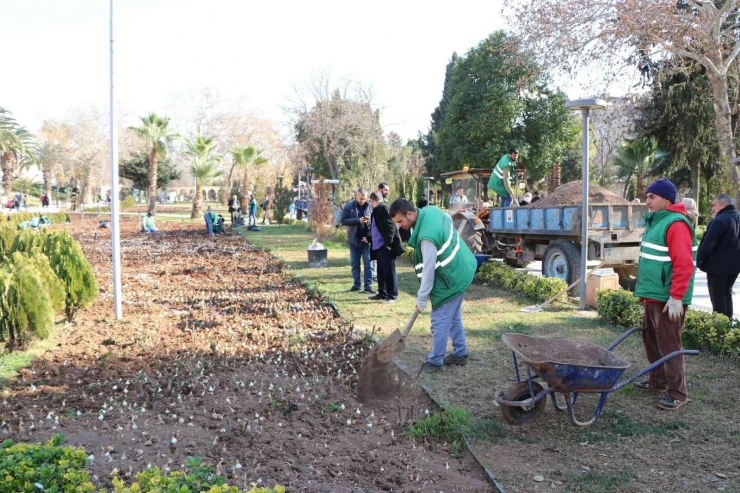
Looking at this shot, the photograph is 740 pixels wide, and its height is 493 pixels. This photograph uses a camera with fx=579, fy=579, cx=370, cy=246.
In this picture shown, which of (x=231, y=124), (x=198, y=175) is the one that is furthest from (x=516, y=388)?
(x=231, y=124)

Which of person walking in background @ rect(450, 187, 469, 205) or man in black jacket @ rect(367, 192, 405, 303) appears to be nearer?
man in black jacket @ rect(367, 192, 405, 303)

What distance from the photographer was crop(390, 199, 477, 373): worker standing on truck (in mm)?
5184

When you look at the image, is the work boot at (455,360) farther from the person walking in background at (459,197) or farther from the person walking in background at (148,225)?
the person walking in background at (148,225)

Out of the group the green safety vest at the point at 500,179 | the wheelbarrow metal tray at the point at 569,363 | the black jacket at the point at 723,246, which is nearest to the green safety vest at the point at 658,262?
the wheelbarrow metal tray at the point at 569,363

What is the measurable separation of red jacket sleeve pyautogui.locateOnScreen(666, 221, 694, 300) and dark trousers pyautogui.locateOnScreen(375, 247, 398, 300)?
4.59 metres

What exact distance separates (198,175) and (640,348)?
113 feet

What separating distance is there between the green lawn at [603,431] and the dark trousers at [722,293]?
994 mm

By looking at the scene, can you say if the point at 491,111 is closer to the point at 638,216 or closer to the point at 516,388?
the point at 638,216

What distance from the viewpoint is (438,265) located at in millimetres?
5270

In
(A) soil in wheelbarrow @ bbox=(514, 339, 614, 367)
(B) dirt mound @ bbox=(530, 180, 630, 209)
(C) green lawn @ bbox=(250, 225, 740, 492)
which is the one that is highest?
(B) dirt mound @ bbox=(530, 180, 630, 209)

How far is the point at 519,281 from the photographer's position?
9.37m

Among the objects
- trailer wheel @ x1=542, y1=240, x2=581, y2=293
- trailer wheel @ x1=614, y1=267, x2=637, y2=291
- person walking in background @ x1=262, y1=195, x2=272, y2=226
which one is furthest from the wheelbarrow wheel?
person walking in background @ x1=262, y1=195, x2=272, y2=226

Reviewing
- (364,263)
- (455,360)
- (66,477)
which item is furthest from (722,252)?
(66,477)

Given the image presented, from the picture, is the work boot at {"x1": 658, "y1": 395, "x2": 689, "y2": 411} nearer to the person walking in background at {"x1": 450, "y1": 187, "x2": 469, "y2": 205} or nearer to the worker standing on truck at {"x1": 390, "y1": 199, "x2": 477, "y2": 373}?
the worker standing on truck at {"x1": 390, "y1": 199, "x2": 477, "y2": 373}
